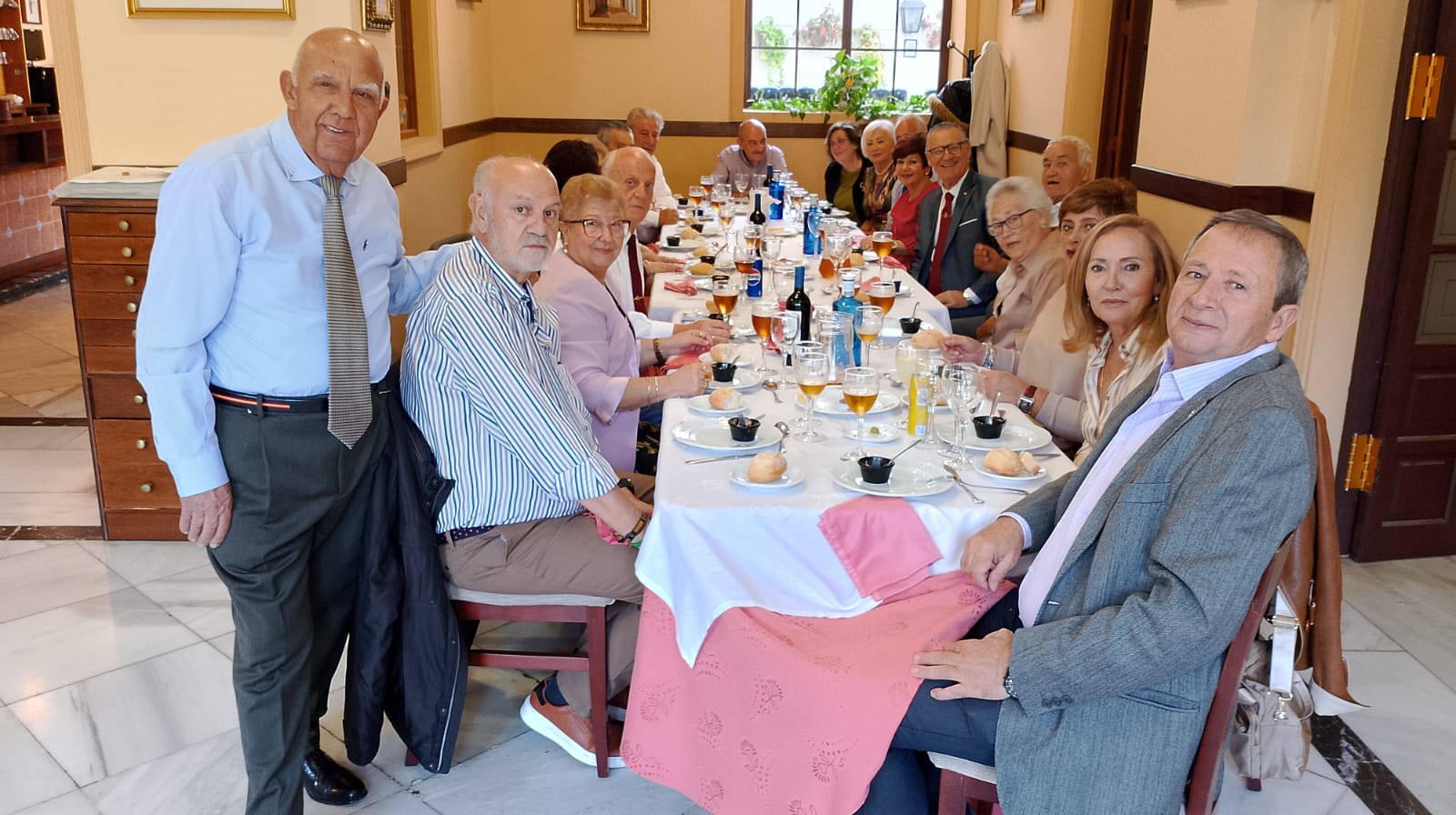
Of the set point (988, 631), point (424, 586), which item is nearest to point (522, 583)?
point (424, 586)

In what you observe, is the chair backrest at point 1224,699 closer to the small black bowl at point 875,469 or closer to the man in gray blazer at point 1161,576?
the man in gray blazer at point 1161,576

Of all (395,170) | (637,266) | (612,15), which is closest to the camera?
(637,266)

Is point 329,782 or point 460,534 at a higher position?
point 460,534

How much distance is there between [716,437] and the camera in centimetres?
243

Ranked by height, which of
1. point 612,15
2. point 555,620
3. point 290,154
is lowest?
point 555,620

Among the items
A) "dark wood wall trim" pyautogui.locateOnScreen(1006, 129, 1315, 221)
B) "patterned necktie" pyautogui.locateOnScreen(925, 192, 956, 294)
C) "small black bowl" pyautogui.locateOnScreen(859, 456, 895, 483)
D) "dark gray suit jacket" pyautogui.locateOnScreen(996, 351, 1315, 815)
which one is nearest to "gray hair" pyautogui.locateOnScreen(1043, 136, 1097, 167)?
"dark wood wall trim" pyautogui.locateOnScreen(1006, 129, 1315, 221)

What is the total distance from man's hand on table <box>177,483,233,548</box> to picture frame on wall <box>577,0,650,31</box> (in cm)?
796

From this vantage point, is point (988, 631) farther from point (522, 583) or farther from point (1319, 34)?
point (1319, 34)

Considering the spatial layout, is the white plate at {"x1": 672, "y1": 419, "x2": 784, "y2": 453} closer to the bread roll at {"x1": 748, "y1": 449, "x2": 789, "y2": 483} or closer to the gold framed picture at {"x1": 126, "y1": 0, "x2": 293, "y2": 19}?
the bread roll at {"x1": 748, "y1": 449, "x2": 789, "y2": 483}

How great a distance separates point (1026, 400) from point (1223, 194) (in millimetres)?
1984

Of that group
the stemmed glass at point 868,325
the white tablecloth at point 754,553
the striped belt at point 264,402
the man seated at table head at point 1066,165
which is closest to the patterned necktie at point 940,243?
the man seated at table head at point 1066,165

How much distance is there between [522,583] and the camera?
96.0 inches

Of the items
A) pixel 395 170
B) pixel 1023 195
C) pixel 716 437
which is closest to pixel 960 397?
pixel 716 437

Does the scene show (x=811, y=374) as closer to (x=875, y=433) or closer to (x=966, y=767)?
(x=875, y=433)
